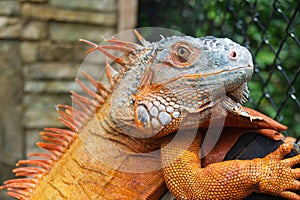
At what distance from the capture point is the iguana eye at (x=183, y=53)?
1479 millimetres

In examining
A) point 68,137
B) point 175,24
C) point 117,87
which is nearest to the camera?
point 117,87

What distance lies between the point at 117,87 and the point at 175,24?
2.98m

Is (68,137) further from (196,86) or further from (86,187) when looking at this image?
(196,86)

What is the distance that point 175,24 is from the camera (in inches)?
177

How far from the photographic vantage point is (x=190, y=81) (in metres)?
1.45

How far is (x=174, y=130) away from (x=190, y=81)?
0.63 feet

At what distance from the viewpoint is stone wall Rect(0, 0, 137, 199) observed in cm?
404

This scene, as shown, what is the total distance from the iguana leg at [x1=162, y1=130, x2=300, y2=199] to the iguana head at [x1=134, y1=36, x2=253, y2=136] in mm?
134

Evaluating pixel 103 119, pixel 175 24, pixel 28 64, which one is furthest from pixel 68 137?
pixel 175 24

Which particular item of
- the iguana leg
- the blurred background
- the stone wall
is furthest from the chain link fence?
the iguana leg

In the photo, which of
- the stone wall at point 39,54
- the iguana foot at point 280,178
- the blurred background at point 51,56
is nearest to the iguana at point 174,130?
the iguana foot at point 280,178

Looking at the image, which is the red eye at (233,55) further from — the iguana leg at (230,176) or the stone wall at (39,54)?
the stone wall at (39,54)

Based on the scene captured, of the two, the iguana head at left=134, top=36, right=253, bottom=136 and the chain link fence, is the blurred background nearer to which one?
the chain link fence

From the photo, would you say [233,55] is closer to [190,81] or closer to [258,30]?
[190,81]
